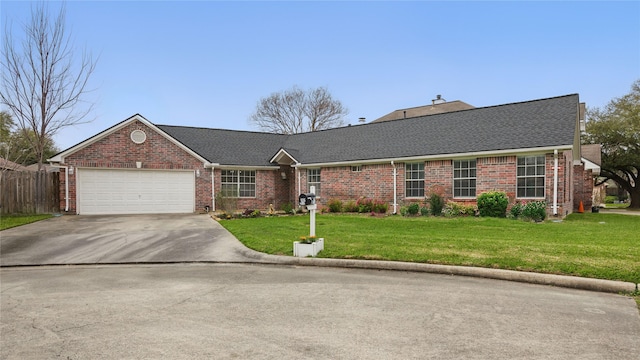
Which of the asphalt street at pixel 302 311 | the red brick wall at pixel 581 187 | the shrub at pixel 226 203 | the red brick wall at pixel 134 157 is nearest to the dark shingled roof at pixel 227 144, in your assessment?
the red brick wall at pixel 134 157

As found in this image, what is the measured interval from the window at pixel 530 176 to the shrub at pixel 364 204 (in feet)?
21.8

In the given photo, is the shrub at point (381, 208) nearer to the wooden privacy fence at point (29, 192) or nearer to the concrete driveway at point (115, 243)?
the concrete driveway at point (115, 243)

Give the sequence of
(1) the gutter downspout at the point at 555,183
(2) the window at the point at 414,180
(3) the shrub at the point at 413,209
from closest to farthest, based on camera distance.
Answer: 1. (1) the gutter downspout at the point at 555,183
2. (3) the shrub at the point at 413,209
3. (2) the window at the point at 414,180

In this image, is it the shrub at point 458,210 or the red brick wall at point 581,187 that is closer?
the shrub at point 458,210

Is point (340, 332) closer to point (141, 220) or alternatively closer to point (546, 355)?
point (546, 355)

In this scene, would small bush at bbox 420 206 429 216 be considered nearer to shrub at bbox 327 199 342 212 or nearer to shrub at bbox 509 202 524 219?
shrub at bbox 509 202 524 219

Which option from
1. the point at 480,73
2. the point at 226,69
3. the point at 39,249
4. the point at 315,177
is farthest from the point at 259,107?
the point at 39,249

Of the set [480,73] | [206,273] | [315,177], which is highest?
[480,73]

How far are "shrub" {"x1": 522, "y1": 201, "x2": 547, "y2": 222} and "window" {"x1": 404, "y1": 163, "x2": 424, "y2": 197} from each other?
15.5 feet

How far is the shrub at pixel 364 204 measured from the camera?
19047 mm

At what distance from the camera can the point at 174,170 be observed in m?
20.2

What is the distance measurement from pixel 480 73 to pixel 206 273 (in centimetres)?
1926

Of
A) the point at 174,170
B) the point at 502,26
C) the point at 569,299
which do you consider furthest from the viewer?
the point at 174,170

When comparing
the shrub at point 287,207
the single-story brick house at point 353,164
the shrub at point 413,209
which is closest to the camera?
the single-story brick house at point 353,164
